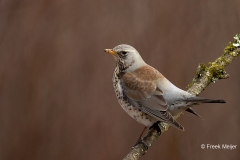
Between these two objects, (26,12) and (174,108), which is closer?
(174,108)

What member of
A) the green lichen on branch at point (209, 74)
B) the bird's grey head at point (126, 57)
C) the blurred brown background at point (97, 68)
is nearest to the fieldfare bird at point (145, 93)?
the bird's grey head at point (126, 57)

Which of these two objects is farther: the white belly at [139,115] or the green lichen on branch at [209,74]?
the green lichen on branch at [209,74]

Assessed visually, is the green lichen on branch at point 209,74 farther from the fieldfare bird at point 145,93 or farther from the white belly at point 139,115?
the white belly at point 139,115

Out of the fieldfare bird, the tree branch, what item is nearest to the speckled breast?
the fieldfare bird

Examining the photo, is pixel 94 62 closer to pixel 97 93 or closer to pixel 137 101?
pixel 97 93

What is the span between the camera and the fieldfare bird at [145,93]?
2961 millimetres

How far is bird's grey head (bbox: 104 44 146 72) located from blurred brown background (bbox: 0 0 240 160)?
1.22m

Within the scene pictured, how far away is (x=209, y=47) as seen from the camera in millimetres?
4668

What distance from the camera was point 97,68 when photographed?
4.55m

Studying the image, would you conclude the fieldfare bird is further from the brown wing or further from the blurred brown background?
the blurred brown background

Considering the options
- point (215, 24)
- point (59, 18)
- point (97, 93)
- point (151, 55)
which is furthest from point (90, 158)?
point (215, 24)

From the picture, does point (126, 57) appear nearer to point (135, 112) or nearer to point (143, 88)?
point (143, 88)

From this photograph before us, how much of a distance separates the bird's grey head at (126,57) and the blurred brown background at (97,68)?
1.22m

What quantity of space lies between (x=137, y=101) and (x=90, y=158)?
1.73m
